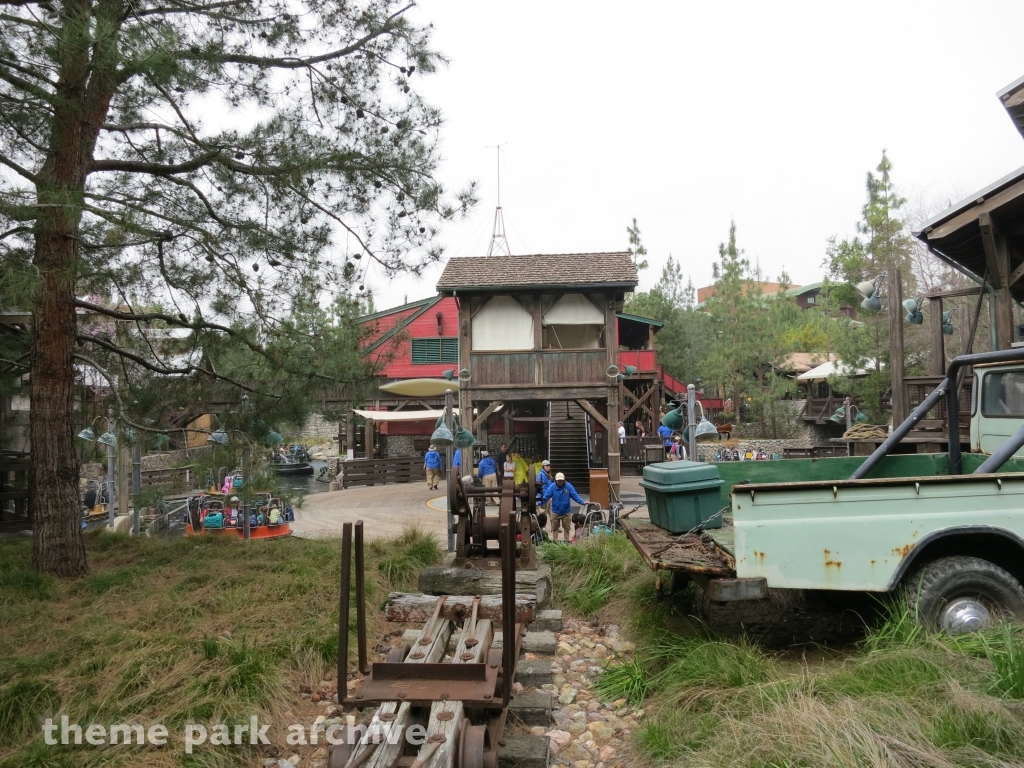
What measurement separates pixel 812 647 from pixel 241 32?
7088 mm

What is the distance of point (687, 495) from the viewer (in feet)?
19.2

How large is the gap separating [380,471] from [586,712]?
20.5 meters

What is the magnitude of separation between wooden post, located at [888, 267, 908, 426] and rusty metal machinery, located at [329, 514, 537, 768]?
37.0ft

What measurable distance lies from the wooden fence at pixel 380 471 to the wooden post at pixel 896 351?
16.1m

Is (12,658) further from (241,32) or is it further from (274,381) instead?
(241,32)

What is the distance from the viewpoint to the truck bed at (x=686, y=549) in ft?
14.8

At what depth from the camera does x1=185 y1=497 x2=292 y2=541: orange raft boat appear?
37.6 feet

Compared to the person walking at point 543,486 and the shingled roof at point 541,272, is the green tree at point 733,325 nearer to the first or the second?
the shingled roof at point 541,272

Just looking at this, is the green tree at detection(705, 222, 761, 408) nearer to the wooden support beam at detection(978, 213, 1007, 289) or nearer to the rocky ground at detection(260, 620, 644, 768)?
the wooden support beam at detection(978, 213, 1007, 289)

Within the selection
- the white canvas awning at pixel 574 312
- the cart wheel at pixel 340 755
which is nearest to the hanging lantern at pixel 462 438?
the cart wheel at pixel 340 755

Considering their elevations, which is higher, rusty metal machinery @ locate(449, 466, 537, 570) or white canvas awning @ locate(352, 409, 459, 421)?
white canvas awning @ locate(352, 409, 459, 421)

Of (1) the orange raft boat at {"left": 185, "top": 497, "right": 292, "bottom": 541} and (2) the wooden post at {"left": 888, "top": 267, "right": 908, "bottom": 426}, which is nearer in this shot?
(1) the orange raft boat at {"left": 185, "top": 497, "right": 292, "bottom": 541}

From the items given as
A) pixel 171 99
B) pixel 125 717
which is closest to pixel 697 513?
pixel 125 717

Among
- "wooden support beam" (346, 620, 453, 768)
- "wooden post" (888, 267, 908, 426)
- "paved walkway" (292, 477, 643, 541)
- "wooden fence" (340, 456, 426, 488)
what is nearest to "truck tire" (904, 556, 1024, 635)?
"wooden support beam" (346, 620, 453, 768)
